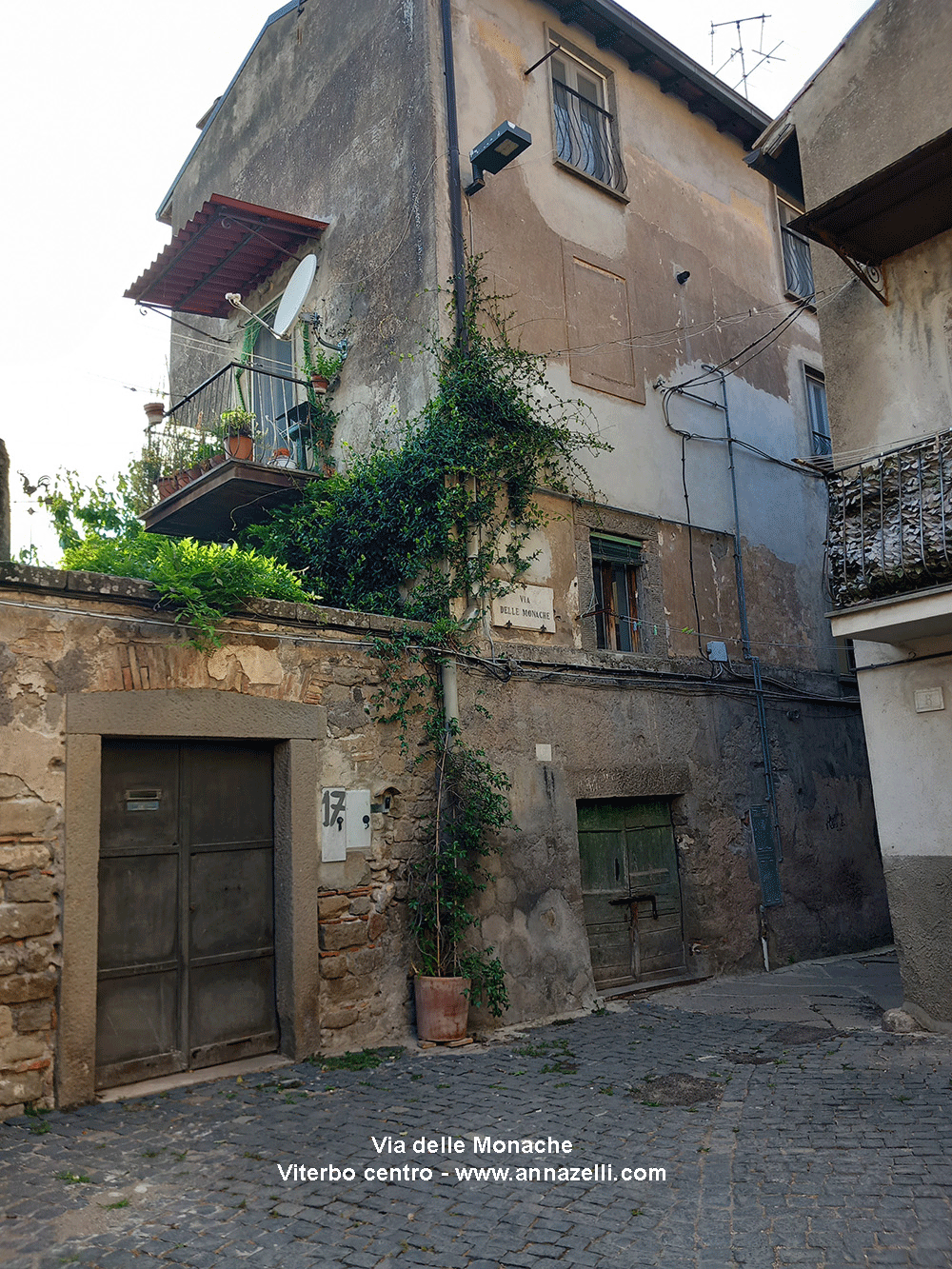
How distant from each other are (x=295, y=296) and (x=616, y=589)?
4428 mm

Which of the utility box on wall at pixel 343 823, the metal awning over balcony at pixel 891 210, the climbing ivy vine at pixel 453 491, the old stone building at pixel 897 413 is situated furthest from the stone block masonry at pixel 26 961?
the metal awning over balcony at pixel 891 210

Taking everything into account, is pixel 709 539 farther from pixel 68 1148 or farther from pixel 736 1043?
pixel 68 1148

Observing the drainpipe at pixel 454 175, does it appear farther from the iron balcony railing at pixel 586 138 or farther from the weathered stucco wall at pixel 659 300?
the iron balcony railing at pixel 586 138

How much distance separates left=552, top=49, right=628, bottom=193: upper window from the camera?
34.0 feet

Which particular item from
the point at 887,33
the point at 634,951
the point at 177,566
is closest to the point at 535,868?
the point at 634,951

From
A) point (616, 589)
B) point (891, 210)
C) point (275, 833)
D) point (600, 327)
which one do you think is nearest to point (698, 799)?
point (616, 589)

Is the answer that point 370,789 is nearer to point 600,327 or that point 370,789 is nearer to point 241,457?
point 241,457

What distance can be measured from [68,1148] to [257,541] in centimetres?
625

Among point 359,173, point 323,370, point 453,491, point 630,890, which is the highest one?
point 359,173

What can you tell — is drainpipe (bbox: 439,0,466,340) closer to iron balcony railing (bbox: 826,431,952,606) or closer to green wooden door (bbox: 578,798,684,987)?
iron balcony railing (bbox: 826,431,952,606)

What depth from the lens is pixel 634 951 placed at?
8.95m

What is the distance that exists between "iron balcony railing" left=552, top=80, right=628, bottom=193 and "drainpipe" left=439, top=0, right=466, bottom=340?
4.86 ft

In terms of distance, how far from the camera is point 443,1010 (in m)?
6.89

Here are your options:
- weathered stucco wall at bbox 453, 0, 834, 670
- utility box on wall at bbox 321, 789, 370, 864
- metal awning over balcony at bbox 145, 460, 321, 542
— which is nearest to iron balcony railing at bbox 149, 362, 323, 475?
metal awning over balcony at bbox 145, 460, 321, 542
